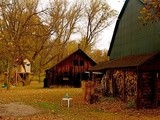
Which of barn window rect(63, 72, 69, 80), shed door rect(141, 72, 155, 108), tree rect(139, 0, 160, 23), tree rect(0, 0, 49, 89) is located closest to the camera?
tree rect(139, 0, 160, 23)

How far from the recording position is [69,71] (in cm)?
5484

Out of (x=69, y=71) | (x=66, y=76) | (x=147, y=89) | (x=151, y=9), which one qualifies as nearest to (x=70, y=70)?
(x=69, y=71)

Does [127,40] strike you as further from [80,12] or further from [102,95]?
[80,12]

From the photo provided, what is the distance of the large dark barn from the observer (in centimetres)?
5403

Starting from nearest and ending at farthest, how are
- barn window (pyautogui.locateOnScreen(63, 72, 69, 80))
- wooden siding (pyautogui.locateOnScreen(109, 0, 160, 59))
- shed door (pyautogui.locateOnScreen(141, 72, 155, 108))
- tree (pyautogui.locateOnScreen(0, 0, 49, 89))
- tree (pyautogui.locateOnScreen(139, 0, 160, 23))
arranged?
tree (pyautogui.locateOnScreen(139, 0, 160, 23)) < shed door (pyautogui.locateOnScreen(141, 72, 155, 108)) < wooden siding (pyautogui.locateOnScreen(109, 0, 160, 59)) < tree (pyautogui.locateOnScreen(0, 0, 49, 89)) < barn window (pyautogui.locateOnScreen(63, 72, 69, 80))

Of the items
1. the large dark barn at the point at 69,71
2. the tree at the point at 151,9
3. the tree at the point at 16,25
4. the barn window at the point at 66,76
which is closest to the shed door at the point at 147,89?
the tree at the point at 151,9

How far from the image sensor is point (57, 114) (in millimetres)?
19625

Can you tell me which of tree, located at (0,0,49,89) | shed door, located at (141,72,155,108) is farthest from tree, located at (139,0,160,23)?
tree, located at (0,0,49,89)

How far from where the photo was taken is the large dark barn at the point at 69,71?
54031 mm

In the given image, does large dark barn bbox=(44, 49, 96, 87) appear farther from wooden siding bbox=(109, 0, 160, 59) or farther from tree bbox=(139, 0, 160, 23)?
tree bbox=(139, 0, 160, 23)

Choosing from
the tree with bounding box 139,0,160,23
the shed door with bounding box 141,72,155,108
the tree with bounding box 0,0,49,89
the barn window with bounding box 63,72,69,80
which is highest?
the tree with bounding box 0,0,49,89

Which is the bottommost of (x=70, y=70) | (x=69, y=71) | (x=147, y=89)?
(x=147, y=89)

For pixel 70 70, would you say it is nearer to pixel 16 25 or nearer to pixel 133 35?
pixel 16 25

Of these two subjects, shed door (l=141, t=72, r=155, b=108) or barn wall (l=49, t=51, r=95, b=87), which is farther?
barn wall (l=49, t=51, r=95, b=87)
